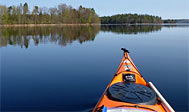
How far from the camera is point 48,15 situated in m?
91.2

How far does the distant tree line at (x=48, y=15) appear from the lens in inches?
2908

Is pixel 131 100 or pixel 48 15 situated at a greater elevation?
pixel 48 15

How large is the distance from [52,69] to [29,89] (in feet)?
9.52

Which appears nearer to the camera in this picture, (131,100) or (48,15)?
(131,100)

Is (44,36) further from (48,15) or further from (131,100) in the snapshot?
(48,15)

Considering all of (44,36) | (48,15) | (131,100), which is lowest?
(131,100)

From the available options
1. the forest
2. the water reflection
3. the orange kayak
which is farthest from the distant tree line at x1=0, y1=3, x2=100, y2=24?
the orange kayak

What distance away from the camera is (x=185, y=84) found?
7.34 m

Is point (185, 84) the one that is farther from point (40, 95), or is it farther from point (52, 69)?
point (52, 69)

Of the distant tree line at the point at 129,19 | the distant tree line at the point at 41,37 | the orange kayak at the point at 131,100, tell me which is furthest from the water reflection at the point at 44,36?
the distant tree line at the point at 129,19

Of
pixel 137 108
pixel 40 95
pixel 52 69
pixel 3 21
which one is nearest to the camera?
pixel 137 108

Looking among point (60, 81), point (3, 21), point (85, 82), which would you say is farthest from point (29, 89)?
point (3, 21)

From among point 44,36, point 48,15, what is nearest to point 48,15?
point 48,15

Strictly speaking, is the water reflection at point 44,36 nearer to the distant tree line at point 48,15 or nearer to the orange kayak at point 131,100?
the orange kayak at point 131,100
